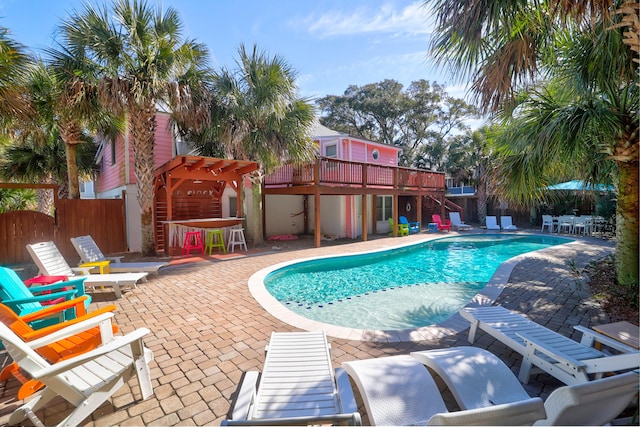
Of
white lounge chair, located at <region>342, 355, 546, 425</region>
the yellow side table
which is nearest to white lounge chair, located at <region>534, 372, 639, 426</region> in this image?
white lounge chair, located at <region>342, 355, 546, 425</region>

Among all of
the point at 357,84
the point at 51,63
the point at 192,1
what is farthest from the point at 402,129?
the point at 51,63

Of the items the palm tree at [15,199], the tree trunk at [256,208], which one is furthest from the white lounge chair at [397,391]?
the palm tree at [15,199]

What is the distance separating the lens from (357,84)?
3203cm

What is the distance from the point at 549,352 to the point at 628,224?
434 centimetres

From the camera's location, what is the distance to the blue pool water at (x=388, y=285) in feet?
18.4

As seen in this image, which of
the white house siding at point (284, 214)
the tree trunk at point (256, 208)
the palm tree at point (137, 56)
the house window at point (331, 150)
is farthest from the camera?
the house window at point (331, 150)

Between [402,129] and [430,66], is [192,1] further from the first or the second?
[402,129]

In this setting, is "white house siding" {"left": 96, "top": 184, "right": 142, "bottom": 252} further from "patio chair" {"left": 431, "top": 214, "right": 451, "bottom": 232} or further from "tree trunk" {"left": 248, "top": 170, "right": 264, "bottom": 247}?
"patio chair" {"left": 431, "top": 214, "right": 451, "bottom": 232}

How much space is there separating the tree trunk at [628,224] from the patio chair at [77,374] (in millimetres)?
7468

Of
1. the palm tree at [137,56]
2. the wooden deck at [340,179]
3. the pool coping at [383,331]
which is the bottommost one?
the pool coping at [383,331]

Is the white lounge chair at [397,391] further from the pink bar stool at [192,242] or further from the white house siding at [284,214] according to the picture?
the white house siding at [284,214]

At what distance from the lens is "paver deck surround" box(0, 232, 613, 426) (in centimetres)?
257

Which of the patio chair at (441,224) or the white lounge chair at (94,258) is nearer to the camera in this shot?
the white lounge chair at (94,258)

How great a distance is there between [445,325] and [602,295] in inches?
139
